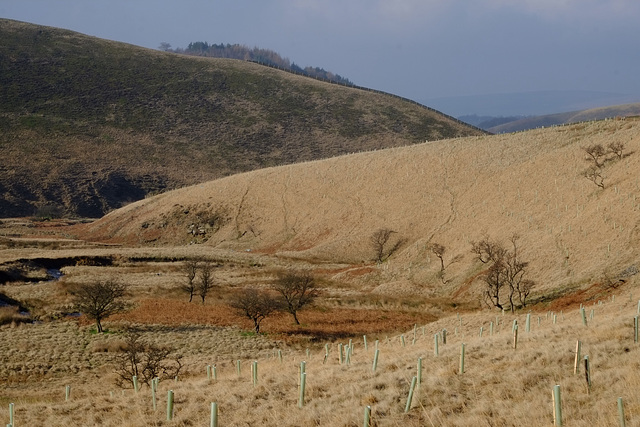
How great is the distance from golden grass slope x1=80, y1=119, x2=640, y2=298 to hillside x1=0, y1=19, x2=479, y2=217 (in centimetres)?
3291

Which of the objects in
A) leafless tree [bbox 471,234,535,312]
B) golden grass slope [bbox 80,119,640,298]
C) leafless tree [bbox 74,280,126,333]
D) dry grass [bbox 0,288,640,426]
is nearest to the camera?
dry grass [bbox 0,288,640,426]

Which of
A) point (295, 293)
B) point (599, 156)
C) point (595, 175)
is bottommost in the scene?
point (295, 293)

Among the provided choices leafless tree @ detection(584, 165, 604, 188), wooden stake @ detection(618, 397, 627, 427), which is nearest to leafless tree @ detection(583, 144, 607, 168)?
leafless tree @ detection(584, 165, 604, 188)

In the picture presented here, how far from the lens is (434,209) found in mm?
70812

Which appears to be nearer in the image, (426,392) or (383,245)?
(426,392)

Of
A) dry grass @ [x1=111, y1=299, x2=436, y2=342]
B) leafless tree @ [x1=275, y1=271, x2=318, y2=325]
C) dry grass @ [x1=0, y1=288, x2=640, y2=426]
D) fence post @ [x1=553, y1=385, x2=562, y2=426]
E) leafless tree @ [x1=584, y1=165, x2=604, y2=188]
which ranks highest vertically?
leafless tree @ [x1=584, y1=165, x2=604, y2=188]

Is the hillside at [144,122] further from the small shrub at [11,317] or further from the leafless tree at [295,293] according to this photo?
the leafless tree at [295,293]

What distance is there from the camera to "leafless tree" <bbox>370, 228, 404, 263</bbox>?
65812 mm

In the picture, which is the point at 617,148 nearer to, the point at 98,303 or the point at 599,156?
the point at 599,156

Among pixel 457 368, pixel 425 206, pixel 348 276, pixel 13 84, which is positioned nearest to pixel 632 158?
pixel 425 206

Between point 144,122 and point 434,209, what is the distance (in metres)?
109

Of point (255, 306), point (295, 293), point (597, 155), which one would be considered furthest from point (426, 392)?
point (597, 155)

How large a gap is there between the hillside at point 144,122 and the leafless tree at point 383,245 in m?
78.3

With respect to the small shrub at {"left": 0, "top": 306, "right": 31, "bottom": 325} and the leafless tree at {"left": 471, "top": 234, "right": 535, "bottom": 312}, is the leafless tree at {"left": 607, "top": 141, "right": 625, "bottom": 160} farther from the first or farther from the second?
the small shrub at {"left": 0, "top": 306, "right": 31, "bottom": 325}
